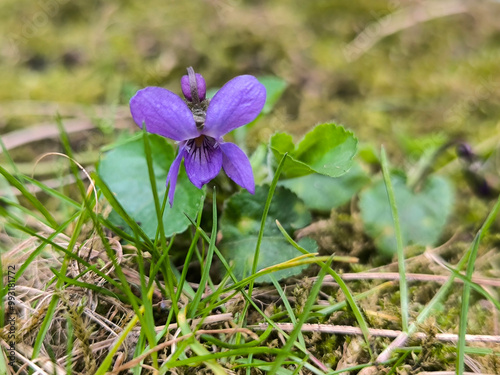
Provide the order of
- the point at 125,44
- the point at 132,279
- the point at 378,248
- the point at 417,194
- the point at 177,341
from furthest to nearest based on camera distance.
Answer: the point at 125,44 < the point at 417,194 < the point at 378,248 < the point at 132,279 < the point at 177,341

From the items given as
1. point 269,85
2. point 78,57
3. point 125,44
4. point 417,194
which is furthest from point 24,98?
point 417,194

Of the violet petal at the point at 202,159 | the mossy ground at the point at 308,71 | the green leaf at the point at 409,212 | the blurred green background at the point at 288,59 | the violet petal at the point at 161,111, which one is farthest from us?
the blurred green background at the point at 288,59

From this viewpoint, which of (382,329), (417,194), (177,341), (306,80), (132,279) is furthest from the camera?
(306,80)

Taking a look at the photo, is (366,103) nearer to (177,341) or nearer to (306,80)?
(306,80)

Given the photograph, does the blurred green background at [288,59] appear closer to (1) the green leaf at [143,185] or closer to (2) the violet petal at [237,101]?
(1) the green leaf at [143,185]

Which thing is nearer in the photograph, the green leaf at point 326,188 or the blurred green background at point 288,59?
the green leaf at point 326,188

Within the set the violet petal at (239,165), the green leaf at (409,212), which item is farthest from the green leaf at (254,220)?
the green leaf at (409,212)

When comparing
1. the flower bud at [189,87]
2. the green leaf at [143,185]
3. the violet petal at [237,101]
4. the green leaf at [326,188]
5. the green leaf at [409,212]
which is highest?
the flower bud at [189,87]

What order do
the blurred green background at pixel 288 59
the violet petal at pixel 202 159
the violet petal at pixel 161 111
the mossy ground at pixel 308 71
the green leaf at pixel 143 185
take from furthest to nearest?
the blurred green background at pixel 288 59 → the mossy ground at pixel 308 71 → the green leaf at pixel 143 185 → the violet petal at pixel 202 159 → the violet petal at pixel 161 111
